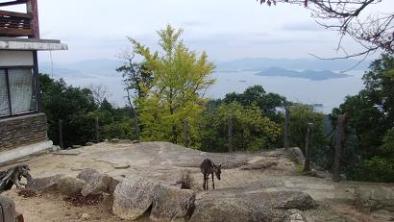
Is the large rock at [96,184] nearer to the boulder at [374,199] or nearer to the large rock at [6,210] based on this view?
the boulder at [374,199]

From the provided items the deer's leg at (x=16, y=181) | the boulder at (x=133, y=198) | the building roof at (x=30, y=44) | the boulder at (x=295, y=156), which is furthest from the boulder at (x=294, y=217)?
A: the building roof at (x=30, y=44)

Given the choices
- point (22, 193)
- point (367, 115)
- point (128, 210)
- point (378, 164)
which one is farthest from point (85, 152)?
point (367, 115)

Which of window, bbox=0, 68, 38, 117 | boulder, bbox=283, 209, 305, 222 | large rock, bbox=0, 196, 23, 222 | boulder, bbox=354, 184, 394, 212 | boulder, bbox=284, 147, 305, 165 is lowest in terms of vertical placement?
boulder, bbox=284, 147, 305, 165

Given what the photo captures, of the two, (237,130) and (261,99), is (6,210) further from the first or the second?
(261,99)

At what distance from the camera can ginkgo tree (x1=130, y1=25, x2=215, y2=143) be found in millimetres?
23766

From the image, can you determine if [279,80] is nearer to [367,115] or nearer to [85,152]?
[367,115]

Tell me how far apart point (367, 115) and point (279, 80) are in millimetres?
94581

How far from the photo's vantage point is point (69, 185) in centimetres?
891

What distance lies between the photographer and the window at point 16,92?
46.1 feet

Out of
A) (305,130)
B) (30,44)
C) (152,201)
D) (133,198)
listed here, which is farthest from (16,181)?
(305,130)

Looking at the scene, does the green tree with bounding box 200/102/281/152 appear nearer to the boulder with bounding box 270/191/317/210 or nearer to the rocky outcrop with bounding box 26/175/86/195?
the rocky outcrop with bounding box 26/175/86/195

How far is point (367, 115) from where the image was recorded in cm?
2747

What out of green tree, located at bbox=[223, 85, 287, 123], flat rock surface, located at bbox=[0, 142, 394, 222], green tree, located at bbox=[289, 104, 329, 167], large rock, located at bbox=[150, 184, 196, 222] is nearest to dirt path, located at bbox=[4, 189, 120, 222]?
flat rock surface, located at bbox=[0, 142, 394, 222]

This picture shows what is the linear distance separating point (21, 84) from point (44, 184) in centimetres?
643
